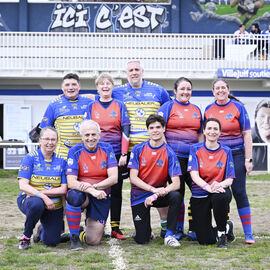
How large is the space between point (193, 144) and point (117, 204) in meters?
1.22

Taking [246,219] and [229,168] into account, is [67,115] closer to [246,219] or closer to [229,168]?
[229,168]

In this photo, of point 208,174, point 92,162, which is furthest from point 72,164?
point 208,174

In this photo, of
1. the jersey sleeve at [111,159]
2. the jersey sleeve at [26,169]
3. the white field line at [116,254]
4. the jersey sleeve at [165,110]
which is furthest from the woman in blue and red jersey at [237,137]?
the jersey sleeve at [26,169]

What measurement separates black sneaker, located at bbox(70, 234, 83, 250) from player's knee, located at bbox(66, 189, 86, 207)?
13.4 inches

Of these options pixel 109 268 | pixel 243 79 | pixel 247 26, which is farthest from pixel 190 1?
pixel 109 268

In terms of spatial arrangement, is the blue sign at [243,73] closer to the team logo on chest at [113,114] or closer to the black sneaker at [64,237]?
the team logo on chest at [113,114]

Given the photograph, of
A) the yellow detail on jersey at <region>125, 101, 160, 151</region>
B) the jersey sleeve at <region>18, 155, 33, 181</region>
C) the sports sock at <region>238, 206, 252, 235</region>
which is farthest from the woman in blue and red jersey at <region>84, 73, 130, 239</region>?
the sports sock at <region>238, 206, 252, 235</region>

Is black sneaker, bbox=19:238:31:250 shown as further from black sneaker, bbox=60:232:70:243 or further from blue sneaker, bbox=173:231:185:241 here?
blue sneaker, bbox=173:231:185:241

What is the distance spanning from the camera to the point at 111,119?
659cm

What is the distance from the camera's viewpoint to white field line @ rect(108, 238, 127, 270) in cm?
512

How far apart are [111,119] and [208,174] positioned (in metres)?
1.30

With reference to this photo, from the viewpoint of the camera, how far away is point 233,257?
217 inches

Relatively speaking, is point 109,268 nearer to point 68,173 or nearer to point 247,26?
point 68,173

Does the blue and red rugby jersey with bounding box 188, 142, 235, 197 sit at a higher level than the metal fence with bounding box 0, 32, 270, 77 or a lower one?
lower
